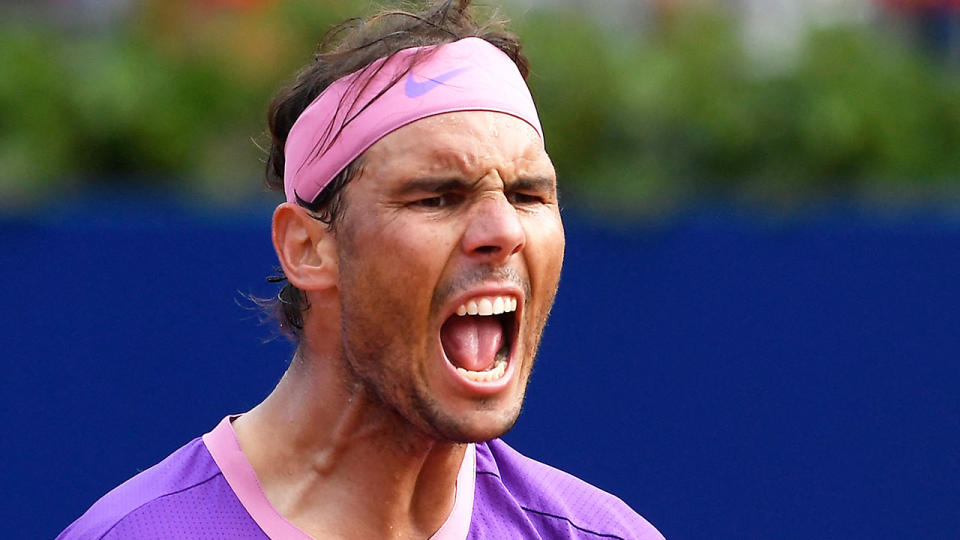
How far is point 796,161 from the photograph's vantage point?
5.49m

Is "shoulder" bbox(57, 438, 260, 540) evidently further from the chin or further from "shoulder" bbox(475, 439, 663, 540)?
"shoulder" bbox(475, 439, 663, 540)

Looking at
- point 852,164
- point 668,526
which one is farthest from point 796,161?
point 668,526

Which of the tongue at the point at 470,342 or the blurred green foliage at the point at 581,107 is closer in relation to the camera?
the tongue at the point at 470,342

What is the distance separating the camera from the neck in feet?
8.44

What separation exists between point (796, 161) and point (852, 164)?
0.23 metres

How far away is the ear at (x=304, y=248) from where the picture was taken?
255cm

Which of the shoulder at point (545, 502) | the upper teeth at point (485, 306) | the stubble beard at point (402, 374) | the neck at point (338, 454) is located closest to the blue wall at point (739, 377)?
the shoulder at point (545, 502)

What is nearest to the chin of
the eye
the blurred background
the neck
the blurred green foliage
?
the neck

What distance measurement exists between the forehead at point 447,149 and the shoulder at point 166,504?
0.60 m

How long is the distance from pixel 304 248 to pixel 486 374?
40cm

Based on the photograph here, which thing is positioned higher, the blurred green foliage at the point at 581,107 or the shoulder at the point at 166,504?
the blurred green foliage at the point at 581,107

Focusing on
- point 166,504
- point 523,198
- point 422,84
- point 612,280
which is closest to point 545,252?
point 523,198

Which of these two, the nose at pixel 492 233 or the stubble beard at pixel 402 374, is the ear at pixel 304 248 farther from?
the nose at pixel 492 233

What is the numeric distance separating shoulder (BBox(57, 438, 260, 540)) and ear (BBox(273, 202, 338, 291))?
0.36 m
